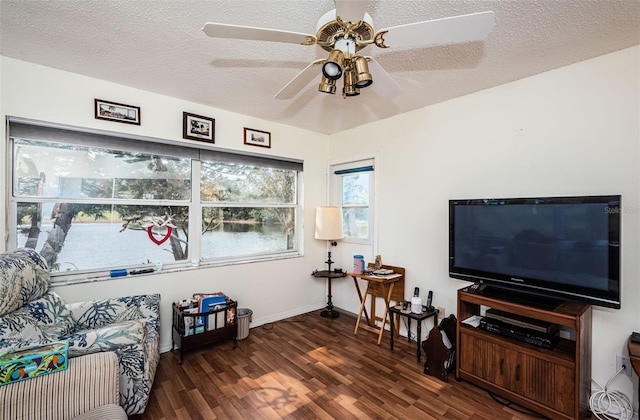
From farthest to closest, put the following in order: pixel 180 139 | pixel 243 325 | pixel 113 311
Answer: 1. pixel 243 325
2. pixel 180 139
3. pixel 113 311

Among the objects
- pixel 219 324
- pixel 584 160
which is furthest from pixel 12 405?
pixel 584 160

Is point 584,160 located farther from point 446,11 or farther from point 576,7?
point 446,11

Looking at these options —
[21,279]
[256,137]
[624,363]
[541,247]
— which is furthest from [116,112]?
[624,363]

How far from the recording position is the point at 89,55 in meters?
1.97

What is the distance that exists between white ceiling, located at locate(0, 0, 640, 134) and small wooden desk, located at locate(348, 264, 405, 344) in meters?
1.75

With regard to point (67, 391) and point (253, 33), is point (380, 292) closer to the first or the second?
point (67, 391)

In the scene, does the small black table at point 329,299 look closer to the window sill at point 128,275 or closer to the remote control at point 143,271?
the window sill at point 128,275

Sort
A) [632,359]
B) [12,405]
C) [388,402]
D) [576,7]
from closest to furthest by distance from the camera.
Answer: [12,405] → [576,7] → [632,359] → [388,402]

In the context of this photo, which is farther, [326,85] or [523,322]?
[523,322]

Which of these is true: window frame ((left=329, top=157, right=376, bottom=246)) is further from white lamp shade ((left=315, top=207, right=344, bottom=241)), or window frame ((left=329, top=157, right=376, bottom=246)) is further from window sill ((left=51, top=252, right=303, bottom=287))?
window sill ((left=51, top=252, right=303, bottom=287))

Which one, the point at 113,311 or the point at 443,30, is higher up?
the point at 443,30

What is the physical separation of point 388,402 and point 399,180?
6.77 feet

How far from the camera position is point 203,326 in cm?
257

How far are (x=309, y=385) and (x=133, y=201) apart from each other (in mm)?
2215
